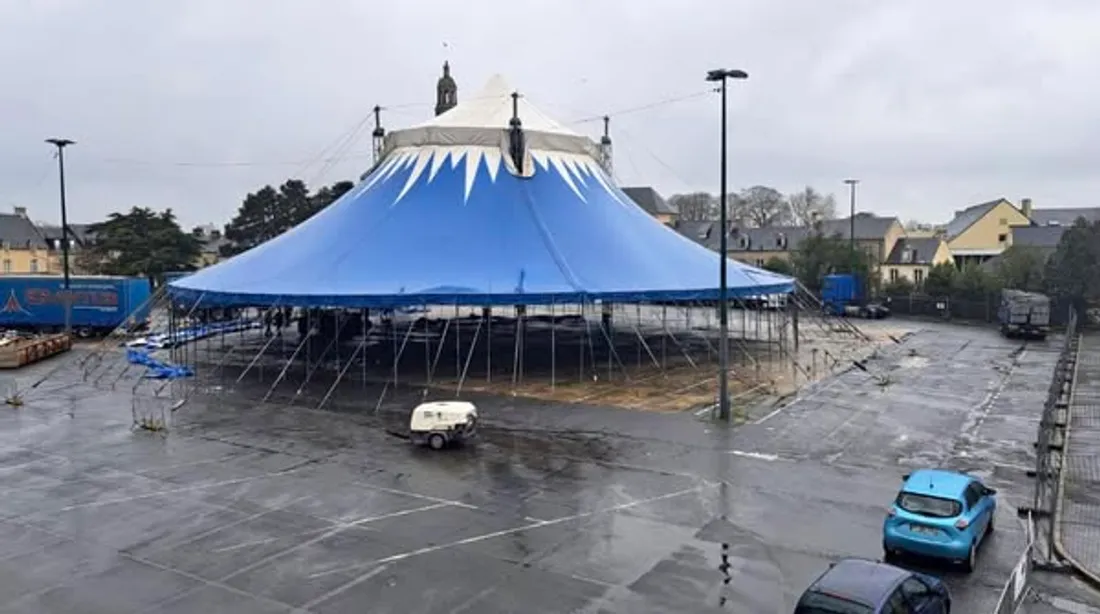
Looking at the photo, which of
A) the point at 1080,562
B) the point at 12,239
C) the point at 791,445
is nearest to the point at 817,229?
the point at 791,445

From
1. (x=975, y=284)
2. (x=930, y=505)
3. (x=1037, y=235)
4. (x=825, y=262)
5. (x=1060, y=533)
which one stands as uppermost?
(x=1037, y=235)

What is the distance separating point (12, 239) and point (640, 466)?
286 feet

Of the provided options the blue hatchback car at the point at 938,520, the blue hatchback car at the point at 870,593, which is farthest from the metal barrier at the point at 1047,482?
the blue hatchback car at the point at 870,593

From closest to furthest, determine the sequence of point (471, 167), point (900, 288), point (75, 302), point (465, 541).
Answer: point (465, 541)
point (471, 167)
point (75, 302)
point (900, 288)

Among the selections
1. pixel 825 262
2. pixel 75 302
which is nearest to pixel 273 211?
pixel 75 302

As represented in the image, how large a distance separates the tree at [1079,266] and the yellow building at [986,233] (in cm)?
3252

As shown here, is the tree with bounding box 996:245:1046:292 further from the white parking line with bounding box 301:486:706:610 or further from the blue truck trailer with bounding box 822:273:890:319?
the white parking line with bounding box 301:486:706:610

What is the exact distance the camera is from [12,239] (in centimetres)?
8575

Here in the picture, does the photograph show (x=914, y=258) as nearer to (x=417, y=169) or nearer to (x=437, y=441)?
(x=417, y=169)

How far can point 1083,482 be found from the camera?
16469 mm

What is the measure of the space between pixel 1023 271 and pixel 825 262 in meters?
13.1

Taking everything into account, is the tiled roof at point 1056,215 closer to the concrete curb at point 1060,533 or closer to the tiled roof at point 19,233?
the concrete curb at point 1060,533

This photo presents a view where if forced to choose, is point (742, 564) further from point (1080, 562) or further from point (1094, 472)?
point (1094, 472)

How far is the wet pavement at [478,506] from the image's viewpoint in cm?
1117
